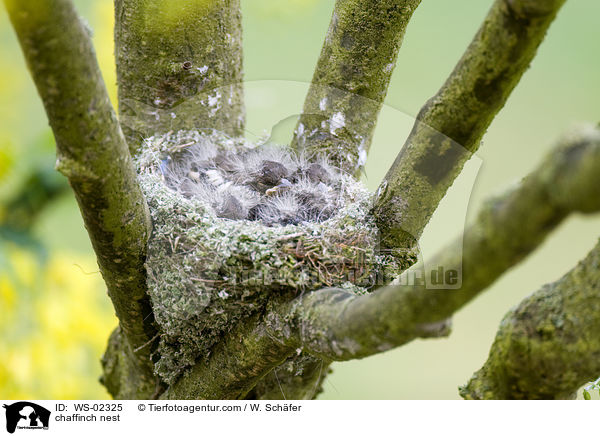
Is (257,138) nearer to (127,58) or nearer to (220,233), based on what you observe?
(127,58)

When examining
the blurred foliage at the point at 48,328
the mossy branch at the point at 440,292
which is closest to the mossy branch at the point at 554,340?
the mossy branch at the point at 440,292

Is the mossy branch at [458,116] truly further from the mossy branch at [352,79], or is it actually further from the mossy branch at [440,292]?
the mossy branch at [352,79]

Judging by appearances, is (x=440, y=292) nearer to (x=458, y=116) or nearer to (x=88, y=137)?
(x=458, y=116)

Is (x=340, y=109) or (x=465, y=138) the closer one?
(x=465, y=138)

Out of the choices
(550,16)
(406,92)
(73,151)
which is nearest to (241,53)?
(73,151)

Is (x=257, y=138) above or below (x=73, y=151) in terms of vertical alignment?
above

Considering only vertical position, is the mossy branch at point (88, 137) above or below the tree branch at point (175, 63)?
below

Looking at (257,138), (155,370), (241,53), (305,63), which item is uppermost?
(305,63)

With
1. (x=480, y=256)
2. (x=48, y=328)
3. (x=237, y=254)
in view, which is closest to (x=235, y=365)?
(x=237, y=254)
